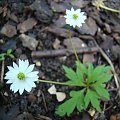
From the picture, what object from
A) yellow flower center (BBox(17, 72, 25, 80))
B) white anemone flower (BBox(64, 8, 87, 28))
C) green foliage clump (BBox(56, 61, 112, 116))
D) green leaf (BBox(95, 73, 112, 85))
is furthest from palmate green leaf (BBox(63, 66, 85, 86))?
yellow flower center (BBox(17, 72, 25, 80))

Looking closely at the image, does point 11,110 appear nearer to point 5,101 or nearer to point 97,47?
point 5,101

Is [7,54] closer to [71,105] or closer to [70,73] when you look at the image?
[70,73]

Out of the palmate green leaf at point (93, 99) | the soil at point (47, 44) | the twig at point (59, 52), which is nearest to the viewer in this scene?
the palmate green leaf at point (93, 99)

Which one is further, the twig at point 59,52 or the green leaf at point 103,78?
the twig at point 59,52

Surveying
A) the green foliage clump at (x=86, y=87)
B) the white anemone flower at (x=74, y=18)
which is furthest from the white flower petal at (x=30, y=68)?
the white anemone flower at (x=74, y=18)

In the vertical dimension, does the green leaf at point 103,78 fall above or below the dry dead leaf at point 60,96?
above

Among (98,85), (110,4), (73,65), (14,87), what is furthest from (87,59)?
(14,87)

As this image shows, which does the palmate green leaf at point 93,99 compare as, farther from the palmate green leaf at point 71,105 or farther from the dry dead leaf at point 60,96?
the dry dead leaf at point 60,96
